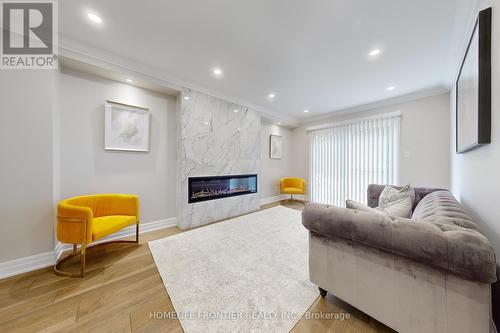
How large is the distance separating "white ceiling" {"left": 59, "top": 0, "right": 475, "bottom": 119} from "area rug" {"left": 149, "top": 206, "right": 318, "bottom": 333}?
2.69m

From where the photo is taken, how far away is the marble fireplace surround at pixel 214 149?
126 inches

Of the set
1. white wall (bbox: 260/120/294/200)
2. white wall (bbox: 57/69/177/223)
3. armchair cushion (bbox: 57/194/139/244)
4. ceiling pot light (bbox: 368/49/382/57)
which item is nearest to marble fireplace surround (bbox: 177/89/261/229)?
white wall (bbox: 57/69/177/223)

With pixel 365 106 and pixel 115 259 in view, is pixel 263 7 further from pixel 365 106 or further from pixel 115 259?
pixel 365 106

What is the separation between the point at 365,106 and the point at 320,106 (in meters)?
1.06

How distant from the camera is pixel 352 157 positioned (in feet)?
14.8

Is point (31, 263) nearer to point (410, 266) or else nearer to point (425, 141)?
point (410, 266)

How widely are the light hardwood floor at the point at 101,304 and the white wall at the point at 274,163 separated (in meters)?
3.67

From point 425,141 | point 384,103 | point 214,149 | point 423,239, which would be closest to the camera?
point 423,239

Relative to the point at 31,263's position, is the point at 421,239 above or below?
above

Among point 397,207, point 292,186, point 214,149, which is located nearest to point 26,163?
point 214,149

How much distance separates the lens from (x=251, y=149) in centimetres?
439

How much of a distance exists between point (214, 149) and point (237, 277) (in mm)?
2481

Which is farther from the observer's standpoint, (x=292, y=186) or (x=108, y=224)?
(x=292, y=186)

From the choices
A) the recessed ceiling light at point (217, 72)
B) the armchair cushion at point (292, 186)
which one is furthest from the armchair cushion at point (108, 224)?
the armchair cushion at point (292, 186)
